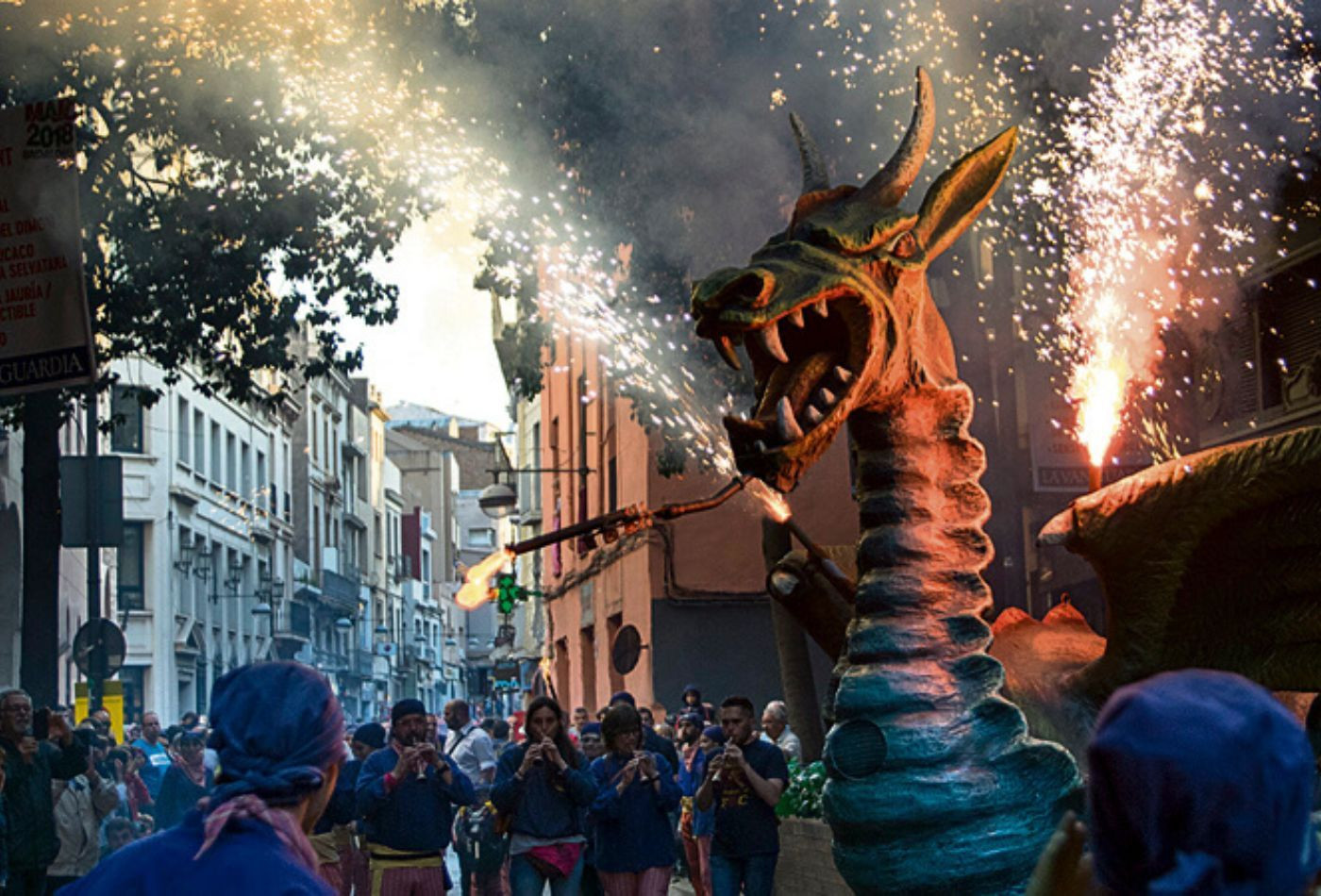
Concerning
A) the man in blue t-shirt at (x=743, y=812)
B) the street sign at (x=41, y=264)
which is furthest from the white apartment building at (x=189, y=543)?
the street sign at (x=41, y=264)

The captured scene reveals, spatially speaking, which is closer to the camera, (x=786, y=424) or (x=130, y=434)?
(x=786, y=424)

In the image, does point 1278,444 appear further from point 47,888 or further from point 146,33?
point 146,33

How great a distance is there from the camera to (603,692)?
93.5ft

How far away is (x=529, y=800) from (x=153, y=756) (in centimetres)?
1027

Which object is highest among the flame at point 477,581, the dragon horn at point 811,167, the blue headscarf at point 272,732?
the dragon horn at point 811,167

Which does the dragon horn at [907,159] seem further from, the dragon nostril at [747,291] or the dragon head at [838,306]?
the dragon nostril at [747,291]

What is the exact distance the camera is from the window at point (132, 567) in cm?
4628

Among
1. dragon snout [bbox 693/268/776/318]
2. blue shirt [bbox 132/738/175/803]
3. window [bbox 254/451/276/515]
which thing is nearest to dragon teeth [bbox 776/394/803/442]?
dragon snout [bbox 693/268/776/318]

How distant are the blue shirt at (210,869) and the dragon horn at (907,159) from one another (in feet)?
8.39

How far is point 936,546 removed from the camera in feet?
15.7

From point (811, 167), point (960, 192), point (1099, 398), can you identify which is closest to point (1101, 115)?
point (1099, 398)

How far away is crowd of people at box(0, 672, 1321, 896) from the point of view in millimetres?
1955

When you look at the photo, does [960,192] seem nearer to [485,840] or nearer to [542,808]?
[542,808]

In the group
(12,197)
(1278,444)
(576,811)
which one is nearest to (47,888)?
(576,811)
